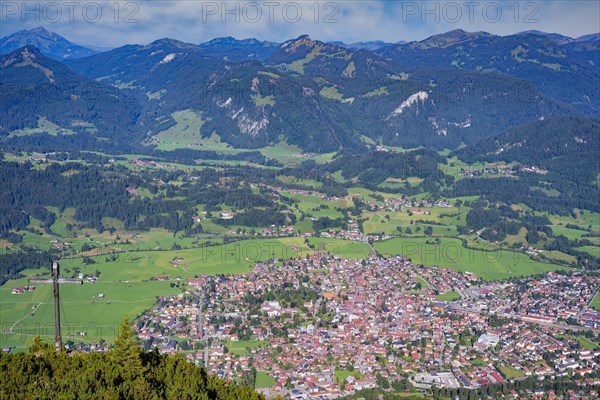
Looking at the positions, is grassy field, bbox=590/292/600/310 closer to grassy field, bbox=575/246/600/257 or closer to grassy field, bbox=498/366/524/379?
grassy field, bbox=575/246/600/257

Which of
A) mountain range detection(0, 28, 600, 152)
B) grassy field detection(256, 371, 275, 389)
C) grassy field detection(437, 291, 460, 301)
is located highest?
mountain range detection(0, 28, 600, 152)

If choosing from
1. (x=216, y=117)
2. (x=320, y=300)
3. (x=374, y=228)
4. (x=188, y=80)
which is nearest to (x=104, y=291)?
(x=320, y=300)

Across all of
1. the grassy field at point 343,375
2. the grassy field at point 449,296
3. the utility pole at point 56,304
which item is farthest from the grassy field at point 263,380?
the grassy field at point 449,296

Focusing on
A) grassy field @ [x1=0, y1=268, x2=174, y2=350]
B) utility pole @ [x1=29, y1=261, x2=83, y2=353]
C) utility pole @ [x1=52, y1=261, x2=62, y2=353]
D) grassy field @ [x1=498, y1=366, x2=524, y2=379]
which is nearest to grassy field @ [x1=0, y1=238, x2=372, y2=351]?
grassy field @ [x1=0, y1=268, x2=174, y2=350]

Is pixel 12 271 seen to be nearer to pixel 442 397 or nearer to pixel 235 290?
pixel 235 290

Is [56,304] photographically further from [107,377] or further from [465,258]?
[465,258]

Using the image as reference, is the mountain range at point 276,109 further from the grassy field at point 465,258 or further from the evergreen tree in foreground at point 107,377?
the evergreen tree in foreground at point 107,377

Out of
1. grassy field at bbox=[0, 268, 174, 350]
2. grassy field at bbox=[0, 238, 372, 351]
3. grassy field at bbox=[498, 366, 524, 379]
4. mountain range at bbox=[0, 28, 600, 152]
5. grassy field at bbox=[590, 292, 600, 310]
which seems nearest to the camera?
grassy field at bbox=[498, 366, 524, 379]
